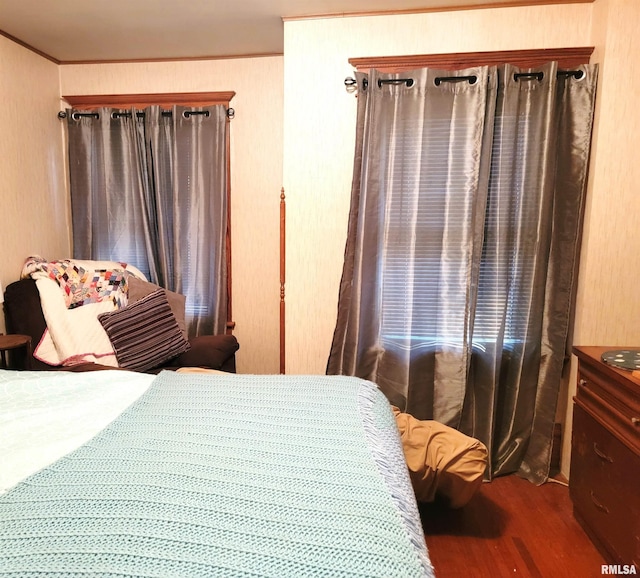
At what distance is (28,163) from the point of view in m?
2.78

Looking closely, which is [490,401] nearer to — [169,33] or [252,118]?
[252,118]

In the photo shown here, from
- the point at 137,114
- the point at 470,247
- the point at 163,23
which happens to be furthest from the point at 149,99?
the point at 470,247

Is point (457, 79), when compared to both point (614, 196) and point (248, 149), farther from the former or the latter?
point (248, 149)

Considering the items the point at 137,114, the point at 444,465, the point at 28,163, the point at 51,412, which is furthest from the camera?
the point at 137,114

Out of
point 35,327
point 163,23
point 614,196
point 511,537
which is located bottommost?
point 511,537

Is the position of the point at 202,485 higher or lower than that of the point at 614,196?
lower

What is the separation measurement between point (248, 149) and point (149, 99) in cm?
77

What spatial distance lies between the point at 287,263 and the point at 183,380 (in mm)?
1111

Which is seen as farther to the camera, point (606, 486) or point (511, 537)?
point (511, 537)

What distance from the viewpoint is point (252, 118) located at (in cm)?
300

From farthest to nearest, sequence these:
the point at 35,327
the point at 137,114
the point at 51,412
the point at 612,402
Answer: the point at 137,114, the point at 35,327, the point at 612,402, the point at 51,412

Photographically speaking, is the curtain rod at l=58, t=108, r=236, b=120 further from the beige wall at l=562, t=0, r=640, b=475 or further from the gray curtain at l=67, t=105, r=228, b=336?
the beige wall at l=562, t=0, r=640, b=475

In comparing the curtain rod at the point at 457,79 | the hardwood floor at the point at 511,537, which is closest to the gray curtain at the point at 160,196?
the curtain rod at the point at 457,79

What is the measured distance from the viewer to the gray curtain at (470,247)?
225 centimetres
